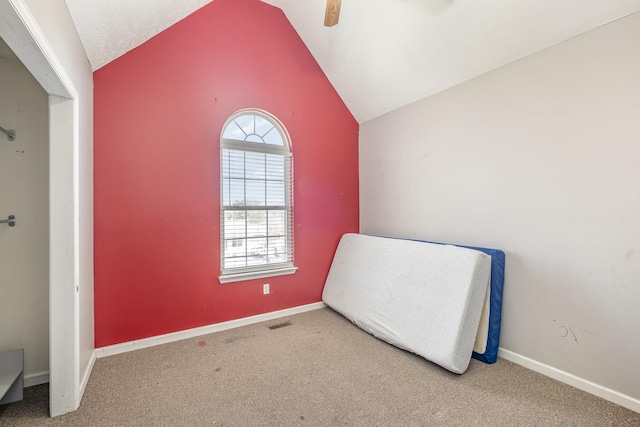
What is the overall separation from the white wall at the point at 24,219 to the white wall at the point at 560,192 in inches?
133

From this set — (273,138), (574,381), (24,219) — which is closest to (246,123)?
(273,138)

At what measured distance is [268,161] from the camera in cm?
328

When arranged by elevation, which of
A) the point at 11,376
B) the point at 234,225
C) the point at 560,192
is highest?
the point at 560,192

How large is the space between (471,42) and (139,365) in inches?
152

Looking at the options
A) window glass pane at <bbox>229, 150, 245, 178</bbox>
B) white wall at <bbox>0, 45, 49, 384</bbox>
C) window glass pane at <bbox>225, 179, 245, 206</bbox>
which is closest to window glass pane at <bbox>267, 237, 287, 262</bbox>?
window glass pane at <bbox>225, 179, 245, 206</bbox>

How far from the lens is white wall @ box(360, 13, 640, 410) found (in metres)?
1.78

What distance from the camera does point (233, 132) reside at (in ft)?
10.1

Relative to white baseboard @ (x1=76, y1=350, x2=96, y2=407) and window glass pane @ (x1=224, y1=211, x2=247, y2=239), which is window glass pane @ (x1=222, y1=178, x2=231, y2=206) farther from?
white baseboard @ (x1=76, y1=350, x2=96, y2=407)

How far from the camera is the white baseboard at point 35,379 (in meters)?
2.01

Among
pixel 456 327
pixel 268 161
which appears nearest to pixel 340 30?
pixel 268 161

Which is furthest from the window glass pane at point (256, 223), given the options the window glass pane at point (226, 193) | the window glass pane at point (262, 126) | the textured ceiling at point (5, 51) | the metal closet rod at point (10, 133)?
the textured ceiling at point (5, 51)

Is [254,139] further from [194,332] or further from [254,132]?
[194,332]

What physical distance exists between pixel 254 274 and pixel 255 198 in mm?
855

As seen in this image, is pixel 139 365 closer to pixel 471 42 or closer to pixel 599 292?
pixel 599 292
